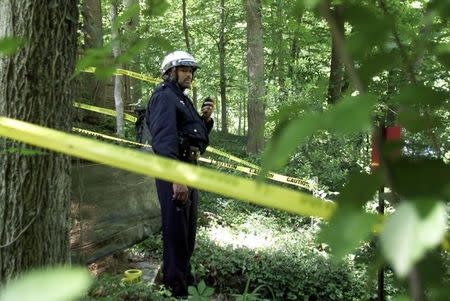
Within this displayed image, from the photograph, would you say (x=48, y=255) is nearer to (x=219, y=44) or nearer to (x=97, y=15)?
(x=97, y=15)

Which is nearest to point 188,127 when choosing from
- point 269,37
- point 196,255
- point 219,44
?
point 196,255

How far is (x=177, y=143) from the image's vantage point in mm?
3531

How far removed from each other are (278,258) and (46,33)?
3.56 meters

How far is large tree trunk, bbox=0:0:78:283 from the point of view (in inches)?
76.5

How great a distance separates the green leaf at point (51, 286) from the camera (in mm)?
298

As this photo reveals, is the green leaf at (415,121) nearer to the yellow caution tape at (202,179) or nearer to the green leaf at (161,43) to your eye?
the yellow caution tape at (202,179)

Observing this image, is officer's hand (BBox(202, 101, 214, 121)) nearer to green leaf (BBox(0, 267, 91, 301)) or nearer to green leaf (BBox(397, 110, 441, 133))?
green leaf (BBox(397, 110, 441, 133))

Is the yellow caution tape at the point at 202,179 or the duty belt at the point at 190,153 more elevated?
the duty belt at the point at 190,153

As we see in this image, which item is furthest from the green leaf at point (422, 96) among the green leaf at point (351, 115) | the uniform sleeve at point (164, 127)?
the uniform sleeve at point (164, 127)

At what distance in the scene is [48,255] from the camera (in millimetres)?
2105

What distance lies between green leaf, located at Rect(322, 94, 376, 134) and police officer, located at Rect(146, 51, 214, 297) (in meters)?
3.12

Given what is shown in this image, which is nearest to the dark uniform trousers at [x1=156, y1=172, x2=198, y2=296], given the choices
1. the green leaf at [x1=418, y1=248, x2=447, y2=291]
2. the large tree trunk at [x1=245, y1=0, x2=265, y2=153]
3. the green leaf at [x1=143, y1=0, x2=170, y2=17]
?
the green leaf at [x1=143, y1=0, x2=170, y2=17]

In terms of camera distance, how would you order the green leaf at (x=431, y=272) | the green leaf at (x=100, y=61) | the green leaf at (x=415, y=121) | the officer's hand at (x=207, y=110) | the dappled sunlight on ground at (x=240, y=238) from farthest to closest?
the dappled sunlight on ground at (x=240, y=238)
the officer's hand at (x=207, y=110)
the green leaf at (x=100, y=61)
the green leaf at (x=415, y=121)
the green leaf at (x=431, y=272)

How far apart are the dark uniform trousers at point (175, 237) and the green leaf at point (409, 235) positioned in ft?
10.9
